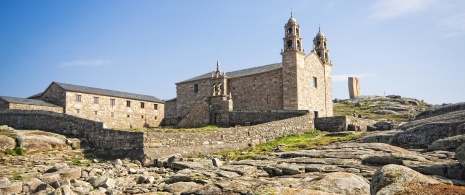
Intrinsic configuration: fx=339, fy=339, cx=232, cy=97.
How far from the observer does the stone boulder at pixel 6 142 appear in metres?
23.1

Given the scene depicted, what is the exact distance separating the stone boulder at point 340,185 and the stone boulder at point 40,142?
22.1m

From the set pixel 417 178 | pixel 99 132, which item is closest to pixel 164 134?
pixel 99 132

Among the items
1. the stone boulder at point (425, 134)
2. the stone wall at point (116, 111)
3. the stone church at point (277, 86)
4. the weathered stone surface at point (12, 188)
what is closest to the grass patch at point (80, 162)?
the weathered stone surface at point (12, 188)

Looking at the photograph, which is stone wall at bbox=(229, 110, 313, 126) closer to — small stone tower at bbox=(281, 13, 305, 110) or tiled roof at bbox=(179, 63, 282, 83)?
small stone tower at bbox=(281, 13, 305, 110)

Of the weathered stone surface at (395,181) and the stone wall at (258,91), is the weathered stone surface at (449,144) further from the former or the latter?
the stone wall at (258,91)

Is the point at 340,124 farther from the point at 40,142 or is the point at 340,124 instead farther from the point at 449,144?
the point at 40,142

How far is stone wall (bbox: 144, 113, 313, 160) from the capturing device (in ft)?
76.9

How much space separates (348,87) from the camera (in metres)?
94.4

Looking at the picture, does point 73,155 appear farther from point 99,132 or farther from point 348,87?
point 348,87

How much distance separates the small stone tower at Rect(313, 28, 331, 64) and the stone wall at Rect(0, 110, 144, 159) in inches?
1362

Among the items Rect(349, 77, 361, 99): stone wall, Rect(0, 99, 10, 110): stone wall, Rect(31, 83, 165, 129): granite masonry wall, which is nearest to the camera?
Rect(0, 99, 10, 110): stone wall

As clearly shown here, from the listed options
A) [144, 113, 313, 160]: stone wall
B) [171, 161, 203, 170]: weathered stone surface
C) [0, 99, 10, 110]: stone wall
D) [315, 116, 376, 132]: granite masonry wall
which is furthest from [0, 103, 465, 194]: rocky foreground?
[0, 99, 10, 110]: stone wall

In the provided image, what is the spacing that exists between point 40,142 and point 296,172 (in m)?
20.5

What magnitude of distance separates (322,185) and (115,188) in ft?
29.0
